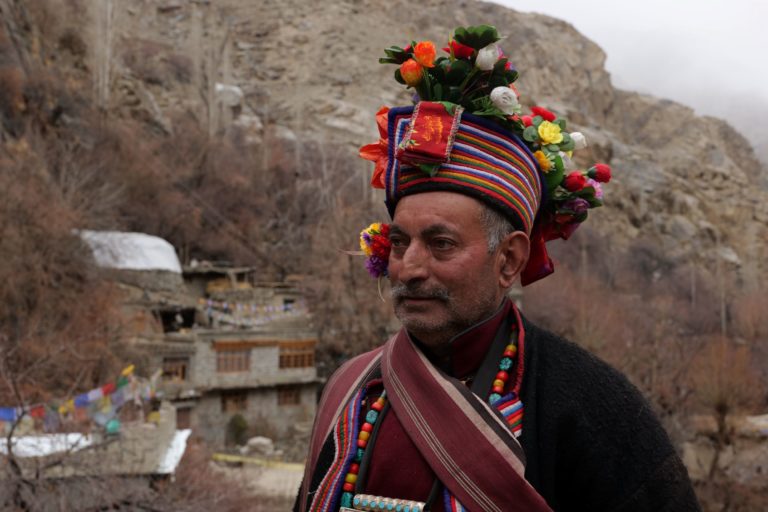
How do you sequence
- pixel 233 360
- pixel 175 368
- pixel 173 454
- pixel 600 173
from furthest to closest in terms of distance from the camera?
1. pixel 233 360
2. pixel 175 368
3. pixel 173 454
4. pixel 600 173

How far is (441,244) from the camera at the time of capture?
1812 millimetres

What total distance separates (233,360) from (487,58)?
21.9 meters

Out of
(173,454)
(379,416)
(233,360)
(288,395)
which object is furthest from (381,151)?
(288,395)

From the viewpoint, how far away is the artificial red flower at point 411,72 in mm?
1907

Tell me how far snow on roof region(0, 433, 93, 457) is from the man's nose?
6959 millimetres

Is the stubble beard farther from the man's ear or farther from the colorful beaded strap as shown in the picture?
the colorful beaded strap

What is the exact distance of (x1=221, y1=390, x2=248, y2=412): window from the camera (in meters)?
22.6

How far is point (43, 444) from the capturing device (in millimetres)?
8211

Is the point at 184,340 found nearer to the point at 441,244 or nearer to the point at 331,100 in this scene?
the point at 441,244

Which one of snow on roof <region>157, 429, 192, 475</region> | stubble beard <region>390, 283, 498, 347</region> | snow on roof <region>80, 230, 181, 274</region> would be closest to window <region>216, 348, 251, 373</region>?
snow on roof <region>80, 230, 181, 274</region>

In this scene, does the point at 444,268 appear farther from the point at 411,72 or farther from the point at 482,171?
the point at 411,72

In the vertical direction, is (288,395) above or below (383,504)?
below

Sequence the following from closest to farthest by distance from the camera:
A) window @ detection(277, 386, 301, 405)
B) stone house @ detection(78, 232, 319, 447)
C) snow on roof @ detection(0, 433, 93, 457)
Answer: snow on roof @ detection(0, 433, 93, 457) → stone house @ detection(78, 232, 319, 447) → window @ detection(277, 386, 301, 405)

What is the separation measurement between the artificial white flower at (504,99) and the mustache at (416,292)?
0.50 metres
